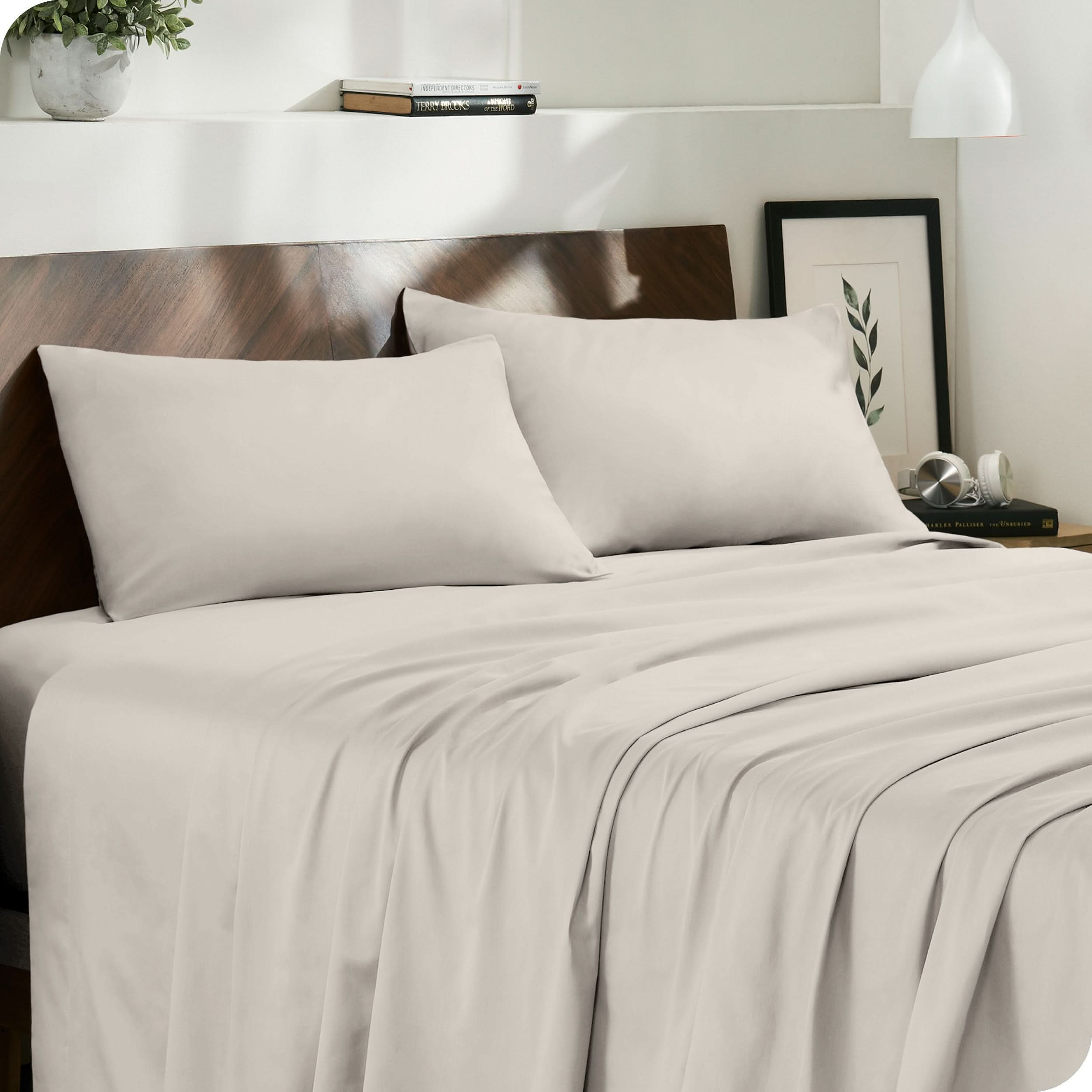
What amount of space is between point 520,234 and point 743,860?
2.12m

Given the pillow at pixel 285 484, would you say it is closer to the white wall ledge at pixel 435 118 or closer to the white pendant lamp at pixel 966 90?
the white wall ledge at pixel 435 118

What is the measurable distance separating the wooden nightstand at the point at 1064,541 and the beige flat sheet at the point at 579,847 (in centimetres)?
115

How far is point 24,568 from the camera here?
276 cm

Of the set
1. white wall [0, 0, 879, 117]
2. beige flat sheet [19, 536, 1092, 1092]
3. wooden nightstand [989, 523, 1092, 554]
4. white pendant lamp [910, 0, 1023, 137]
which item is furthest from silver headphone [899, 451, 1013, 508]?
beige flat sheet [19, 536, 1092, 1092]

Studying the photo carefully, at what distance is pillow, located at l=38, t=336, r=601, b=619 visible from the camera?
254cm

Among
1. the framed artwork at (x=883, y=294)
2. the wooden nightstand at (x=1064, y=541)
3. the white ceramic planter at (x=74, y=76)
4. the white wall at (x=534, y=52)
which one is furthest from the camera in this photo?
the framed artwork at (x=883, y=294)

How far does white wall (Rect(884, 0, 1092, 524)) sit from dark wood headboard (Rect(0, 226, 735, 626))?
79 centimetres

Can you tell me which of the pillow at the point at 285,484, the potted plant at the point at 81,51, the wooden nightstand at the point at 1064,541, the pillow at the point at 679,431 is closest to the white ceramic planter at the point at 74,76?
the potted plant at the point at 81,51

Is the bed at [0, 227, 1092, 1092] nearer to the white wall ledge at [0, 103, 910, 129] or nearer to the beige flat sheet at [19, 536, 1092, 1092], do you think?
the beige flat sheet at [19, 536, 1092, 1092]

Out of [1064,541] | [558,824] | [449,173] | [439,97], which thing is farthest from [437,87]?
[558,824]

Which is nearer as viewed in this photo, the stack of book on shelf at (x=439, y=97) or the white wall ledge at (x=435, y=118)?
the white wall ledge at (x=435, y=118)

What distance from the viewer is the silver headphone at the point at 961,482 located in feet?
12.4

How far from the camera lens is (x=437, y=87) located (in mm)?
3314

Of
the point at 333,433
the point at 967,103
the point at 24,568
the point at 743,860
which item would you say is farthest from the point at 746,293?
the point at 743,860
